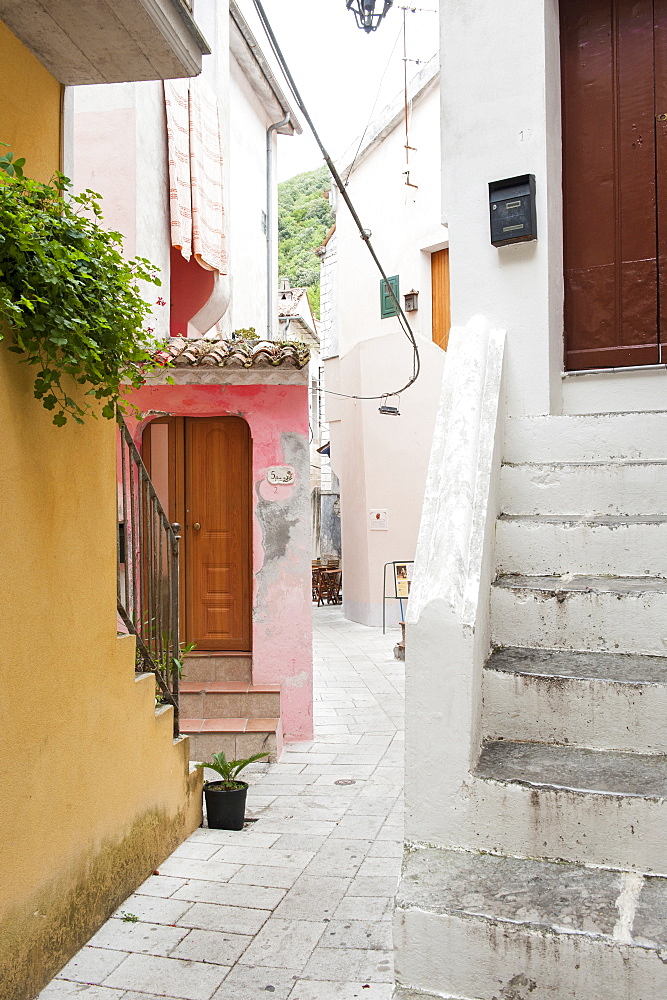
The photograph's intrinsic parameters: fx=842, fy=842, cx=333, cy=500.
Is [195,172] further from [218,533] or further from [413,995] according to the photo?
[413,995]

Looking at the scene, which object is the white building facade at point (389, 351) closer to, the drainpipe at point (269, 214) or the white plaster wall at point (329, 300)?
the white plaster wall at point (329, 300)

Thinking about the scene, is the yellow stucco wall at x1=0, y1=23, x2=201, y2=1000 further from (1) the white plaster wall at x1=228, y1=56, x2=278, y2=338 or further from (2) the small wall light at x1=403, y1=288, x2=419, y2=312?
(2) the small wall light at x1=403, y1=288, x2=419, y2=312

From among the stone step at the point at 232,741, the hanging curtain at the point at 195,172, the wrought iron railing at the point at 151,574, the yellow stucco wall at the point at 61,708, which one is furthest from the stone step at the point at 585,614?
the hanging curtain at the point at 195,172

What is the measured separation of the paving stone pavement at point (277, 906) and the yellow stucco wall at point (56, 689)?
201mm

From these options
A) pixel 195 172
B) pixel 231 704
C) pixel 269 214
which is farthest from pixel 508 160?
pixel 269 214

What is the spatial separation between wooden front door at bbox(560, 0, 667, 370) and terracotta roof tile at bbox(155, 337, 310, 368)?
9.96 ft

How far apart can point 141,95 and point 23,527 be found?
5887 millimetres

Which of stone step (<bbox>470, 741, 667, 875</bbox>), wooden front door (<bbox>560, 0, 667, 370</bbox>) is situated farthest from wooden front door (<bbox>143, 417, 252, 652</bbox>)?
stone step (<bbox>470, 741, 667, 875</bbox>)

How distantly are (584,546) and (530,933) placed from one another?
159cm

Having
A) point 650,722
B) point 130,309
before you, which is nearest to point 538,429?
point 650,722

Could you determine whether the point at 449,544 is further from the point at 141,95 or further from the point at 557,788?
the point at 141,95

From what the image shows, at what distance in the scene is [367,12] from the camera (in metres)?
7.17

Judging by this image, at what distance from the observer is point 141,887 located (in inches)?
168

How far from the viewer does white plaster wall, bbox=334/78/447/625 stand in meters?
15.0
